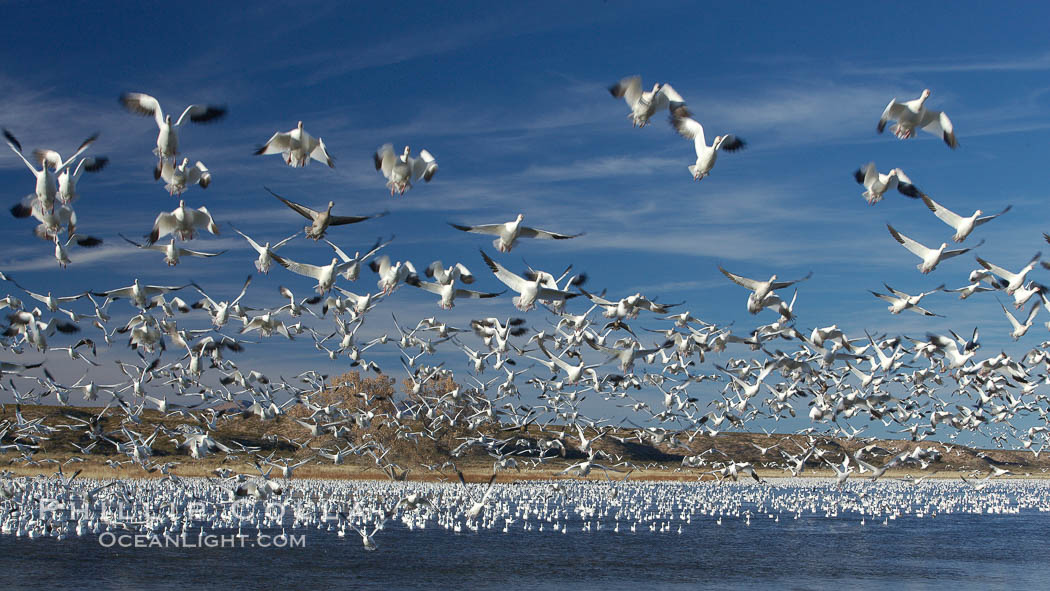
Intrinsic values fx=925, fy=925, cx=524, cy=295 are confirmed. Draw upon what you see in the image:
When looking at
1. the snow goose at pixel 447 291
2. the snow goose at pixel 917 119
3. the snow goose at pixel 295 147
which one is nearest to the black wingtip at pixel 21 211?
the snow goose at pixel 295 147

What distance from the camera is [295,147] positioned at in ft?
60.2

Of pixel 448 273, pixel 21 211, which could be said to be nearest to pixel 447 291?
pixel 448 273

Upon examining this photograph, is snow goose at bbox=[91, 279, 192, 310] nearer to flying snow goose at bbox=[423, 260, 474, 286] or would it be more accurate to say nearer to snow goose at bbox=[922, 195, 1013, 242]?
flying snow goose at bbox=[423, 260, 474, 286]

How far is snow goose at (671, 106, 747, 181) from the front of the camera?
18094mm

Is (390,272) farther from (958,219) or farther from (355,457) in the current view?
(355,457)

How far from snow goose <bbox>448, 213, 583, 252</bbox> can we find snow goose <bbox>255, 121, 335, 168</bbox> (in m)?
3.52

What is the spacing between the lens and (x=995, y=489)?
7794cm

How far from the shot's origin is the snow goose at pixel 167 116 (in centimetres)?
1716

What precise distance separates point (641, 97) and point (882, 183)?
591 cm

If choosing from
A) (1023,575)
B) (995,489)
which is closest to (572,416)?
(1023,575)

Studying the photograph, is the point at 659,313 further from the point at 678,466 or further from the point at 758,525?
the point at 678,466

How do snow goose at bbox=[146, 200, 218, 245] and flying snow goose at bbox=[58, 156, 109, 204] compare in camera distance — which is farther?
snow goose at bbox=[146, 200, 218, 245]

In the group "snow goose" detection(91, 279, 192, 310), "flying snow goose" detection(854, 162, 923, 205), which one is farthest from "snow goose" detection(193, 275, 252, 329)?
"flying snow goose" detection(854, 162, 923, 205)

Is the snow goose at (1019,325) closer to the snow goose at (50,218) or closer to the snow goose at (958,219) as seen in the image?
the snow goose at (958,219)
